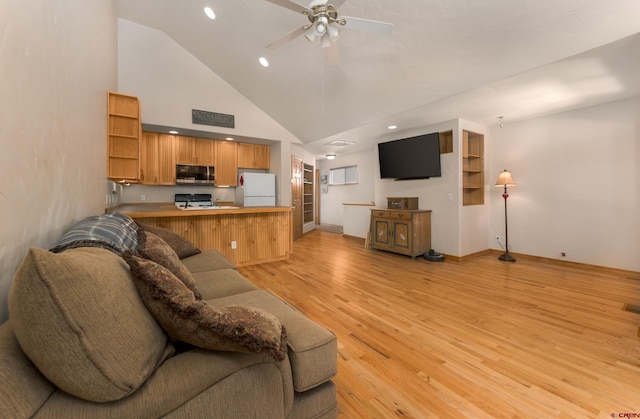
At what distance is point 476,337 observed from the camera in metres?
2.10

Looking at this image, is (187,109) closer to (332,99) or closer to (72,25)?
(332,99)

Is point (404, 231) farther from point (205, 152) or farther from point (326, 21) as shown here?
point (205, 152)

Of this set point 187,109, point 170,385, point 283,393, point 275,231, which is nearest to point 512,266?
point 275,231

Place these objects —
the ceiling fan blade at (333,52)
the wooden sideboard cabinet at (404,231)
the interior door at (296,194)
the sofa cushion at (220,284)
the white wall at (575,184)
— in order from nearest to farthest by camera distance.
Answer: the sofa cushion at (220,284) → the ceiling fan blade at (333,52) → the white wall at (575,184) → the wooden sideboard cabinet at (404,231) → the interior door at (296,194)

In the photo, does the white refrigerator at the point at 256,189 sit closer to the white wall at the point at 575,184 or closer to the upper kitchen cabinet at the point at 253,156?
the upper kitchen cabinet at the point at 253,156

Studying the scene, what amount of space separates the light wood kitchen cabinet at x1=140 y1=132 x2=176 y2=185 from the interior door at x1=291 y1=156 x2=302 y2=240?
251cm

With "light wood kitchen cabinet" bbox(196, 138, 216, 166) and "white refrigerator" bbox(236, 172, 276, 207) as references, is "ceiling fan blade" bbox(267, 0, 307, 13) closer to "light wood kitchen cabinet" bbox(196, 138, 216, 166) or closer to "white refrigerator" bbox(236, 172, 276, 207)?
"white refrigerator" bbox(236, 172, 276, 207)

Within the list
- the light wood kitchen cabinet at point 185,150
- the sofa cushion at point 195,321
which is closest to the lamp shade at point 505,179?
the sofa cushion at point 195,321

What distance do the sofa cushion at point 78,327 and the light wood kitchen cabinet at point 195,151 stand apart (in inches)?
197

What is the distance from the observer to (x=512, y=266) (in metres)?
4.17

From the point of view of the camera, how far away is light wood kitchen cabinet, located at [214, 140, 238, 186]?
5590 millimetres

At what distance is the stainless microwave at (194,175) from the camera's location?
5195mm

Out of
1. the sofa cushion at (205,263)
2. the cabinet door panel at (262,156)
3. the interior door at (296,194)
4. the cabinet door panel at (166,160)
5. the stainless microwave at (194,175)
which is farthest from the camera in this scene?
the interior door at (296,194)

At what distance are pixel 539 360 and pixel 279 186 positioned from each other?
16.3ft
